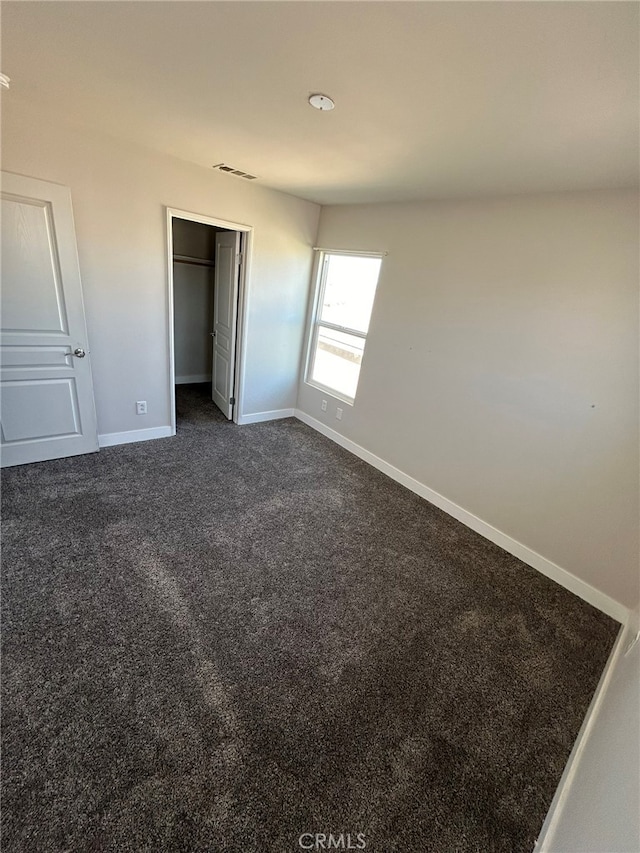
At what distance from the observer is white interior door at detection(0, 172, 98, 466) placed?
2.43m

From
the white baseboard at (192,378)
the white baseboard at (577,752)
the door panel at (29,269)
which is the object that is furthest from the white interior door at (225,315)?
the white baseboard at (577,752)

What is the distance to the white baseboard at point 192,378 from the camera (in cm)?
513

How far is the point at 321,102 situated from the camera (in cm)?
153

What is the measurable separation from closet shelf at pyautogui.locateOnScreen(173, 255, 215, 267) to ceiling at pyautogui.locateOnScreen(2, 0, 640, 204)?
2225 mm

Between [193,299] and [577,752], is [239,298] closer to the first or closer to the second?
[193,299]

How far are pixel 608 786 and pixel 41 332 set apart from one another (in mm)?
3776

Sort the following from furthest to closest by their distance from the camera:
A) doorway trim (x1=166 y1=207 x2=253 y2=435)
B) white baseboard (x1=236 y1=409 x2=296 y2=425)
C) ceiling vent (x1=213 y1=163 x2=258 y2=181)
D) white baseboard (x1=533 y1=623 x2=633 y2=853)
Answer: white baseboard (x1=236 y1=409 x2=296 y2=425)
doorway trim (x1=166 y1=207 x2=253 y2=435)
ceiling vent (x1=213 y1=163 x2=258 y2=181)
white baseboard (x1=533 y1=623 x2=633 y2=853)

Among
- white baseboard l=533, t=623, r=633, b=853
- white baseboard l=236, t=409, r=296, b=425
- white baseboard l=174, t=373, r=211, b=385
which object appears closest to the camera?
white baseboard l=533, t=623, r=633, b=853

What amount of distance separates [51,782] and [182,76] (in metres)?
2.75

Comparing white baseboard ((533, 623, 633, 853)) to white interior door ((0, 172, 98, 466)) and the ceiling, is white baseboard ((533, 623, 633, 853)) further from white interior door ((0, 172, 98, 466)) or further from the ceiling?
Result: white interior door ((0, 172, 98, 466))

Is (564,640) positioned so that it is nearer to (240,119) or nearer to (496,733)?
(496,733)

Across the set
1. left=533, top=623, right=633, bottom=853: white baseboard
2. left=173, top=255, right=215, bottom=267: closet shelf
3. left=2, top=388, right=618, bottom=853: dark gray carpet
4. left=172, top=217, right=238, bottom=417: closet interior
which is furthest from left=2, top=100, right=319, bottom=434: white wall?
left=533, top=623, right=633, bottom=853: white baseboard

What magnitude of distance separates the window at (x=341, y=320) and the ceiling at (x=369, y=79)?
4.29 ft

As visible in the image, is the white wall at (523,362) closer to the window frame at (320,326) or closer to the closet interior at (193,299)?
the window frame at (320,326)
